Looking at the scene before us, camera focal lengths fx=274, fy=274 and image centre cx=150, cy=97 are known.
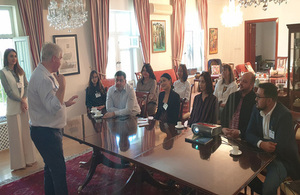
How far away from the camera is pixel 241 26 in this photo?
1032 centimetres

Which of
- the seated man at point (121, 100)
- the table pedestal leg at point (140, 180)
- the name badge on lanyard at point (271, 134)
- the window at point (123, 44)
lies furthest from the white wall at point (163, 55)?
the name badge on lanyard at point (271, 134)

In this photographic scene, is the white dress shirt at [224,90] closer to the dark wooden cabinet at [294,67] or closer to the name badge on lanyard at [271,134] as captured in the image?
the dark wooden cabinet at [294,67]

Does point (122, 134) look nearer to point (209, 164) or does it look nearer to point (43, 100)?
point (43, 100)

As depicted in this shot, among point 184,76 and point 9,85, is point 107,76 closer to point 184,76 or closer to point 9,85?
point 184,76

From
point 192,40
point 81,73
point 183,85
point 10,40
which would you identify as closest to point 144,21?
point 81,73

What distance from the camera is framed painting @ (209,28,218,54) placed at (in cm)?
964

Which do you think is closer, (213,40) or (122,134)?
(122,134)

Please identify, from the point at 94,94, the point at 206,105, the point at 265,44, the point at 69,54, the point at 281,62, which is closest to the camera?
the point at 206,105

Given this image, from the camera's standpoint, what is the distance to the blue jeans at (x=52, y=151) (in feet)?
7.68

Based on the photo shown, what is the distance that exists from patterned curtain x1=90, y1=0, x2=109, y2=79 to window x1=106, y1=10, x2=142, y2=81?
19.2 inches

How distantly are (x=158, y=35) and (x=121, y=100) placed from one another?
4257mm

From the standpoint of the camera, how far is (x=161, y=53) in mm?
7750

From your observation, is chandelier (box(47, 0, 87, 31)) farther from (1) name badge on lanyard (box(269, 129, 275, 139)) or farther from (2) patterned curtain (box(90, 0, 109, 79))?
(1) name badge on lanyard (box(269, 129, 275, 139))

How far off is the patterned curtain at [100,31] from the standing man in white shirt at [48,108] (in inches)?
138
